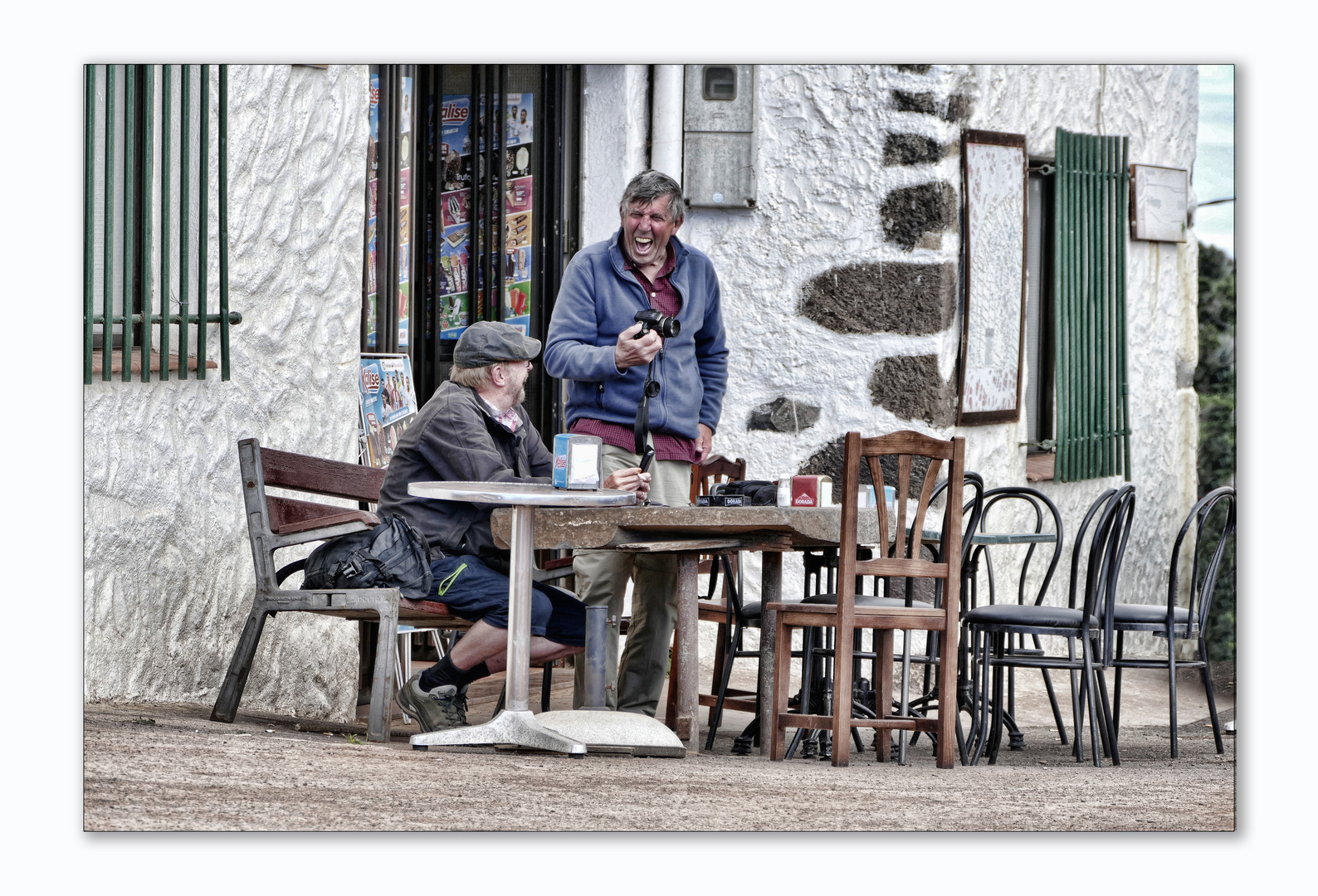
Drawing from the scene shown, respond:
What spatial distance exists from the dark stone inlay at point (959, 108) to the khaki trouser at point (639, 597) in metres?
2.00

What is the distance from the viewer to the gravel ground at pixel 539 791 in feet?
11.3

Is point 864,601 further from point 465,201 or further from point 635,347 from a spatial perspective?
point 465,201

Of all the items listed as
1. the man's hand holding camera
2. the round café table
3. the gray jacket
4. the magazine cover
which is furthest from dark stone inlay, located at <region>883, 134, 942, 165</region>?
the round café table

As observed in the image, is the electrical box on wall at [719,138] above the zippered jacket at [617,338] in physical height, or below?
above

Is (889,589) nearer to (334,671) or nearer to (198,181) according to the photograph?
(334,671)

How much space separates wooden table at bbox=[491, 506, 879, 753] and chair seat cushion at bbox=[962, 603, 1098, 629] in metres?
0.45

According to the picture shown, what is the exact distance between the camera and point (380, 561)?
411 centimetres

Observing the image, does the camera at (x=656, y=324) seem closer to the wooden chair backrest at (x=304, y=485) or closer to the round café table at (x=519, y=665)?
the round café table at (x=519, y=665)

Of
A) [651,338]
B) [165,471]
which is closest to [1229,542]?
[651,338]

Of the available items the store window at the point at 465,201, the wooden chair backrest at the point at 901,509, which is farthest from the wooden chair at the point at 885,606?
the store window at the point at 465,201

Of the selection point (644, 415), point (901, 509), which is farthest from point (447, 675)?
point (901, 509)

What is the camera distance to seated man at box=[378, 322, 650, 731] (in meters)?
4.16

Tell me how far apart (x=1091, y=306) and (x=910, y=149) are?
109cm

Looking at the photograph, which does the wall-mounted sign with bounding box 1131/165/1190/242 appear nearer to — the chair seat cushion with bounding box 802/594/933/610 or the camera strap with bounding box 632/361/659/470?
the chair seat cushion with bounding box 802/594/933/610
